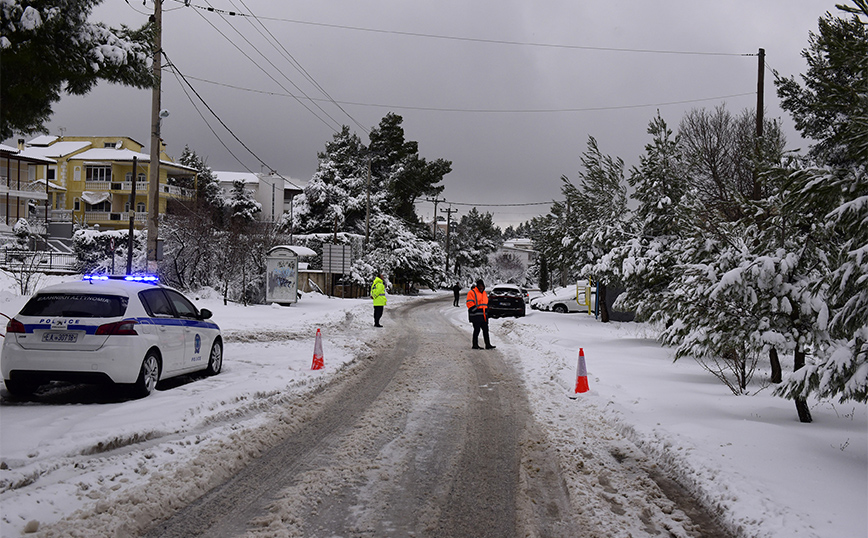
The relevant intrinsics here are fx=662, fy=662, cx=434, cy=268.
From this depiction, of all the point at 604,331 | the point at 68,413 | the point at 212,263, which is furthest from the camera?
the point at 212,263

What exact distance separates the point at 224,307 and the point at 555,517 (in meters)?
22.6

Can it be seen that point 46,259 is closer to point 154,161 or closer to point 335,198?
point 335,198

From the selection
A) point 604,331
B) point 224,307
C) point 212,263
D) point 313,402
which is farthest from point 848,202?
point 212,263

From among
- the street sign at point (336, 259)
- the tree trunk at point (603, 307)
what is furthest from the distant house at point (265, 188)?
the tree trunk at point (603, 307)

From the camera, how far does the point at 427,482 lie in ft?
19.2

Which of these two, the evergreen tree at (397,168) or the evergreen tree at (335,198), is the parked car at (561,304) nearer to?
the evergreen tree at (335,198)

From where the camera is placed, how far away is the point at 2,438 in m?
6.56

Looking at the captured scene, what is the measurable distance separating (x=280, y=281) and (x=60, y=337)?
21474 millimetres

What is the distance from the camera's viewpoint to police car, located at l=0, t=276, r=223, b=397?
8.26m

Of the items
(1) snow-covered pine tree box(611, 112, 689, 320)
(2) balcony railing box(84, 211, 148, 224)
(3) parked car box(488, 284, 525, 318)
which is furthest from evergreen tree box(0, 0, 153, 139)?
(2) balcony railing box(84, 211, 148, 224)

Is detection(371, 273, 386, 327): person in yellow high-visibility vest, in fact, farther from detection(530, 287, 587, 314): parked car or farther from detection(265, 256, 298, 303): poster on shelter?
detection(530, 287, 587, 314): parked car

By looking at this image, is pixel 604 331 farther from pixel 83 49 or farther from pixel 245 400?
pixel 83 49

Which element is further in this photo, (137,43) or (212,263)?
(212,263)

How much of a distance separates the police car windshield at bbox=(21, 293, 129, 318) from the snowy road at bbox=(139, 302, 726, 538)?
271 cm
